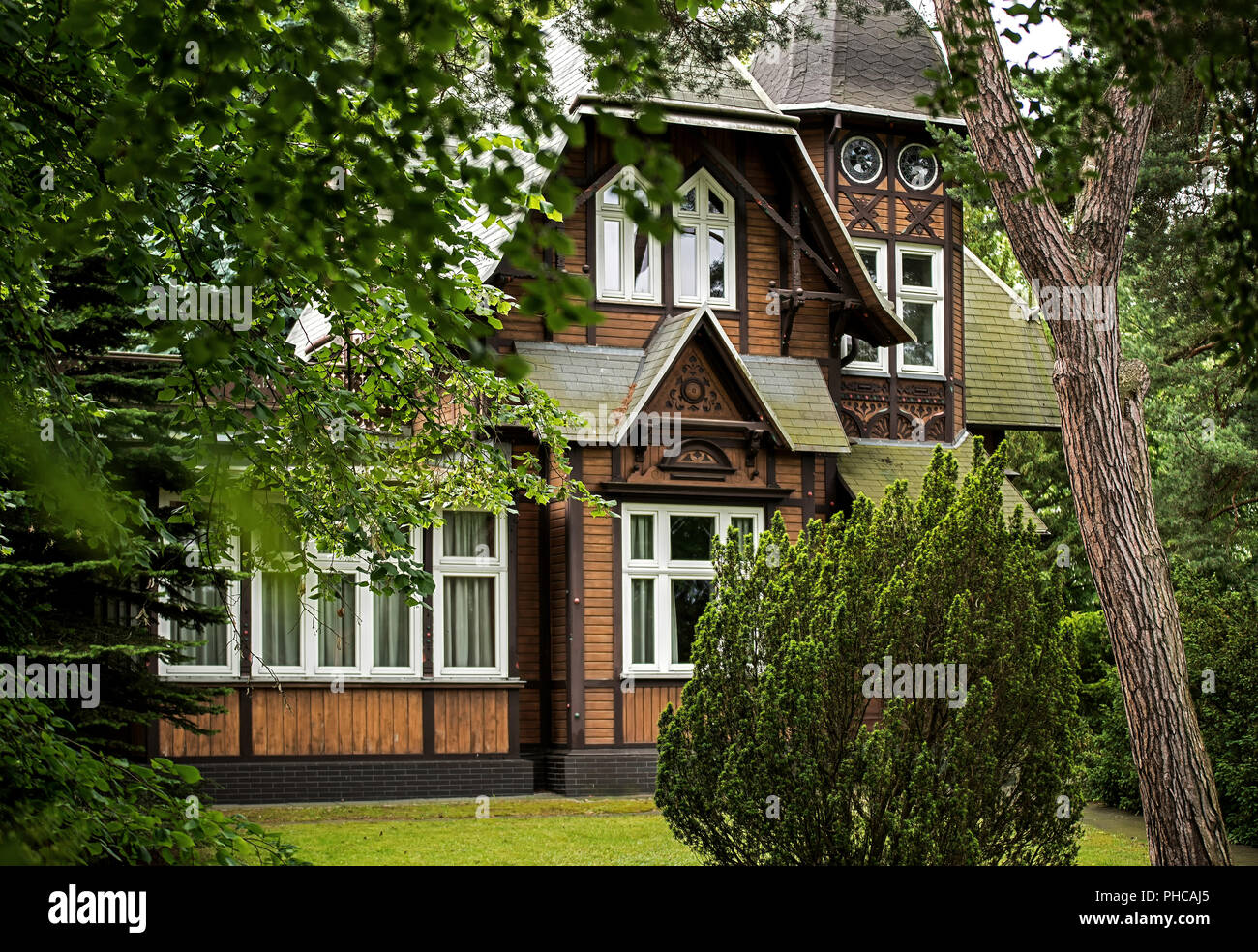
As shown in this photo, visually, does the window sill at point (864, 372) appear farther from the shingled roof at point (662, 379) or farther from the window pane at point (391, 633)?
the window pane at point (391, 633)

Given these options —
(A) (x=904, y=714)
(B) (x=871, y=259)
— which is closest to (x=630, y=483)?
(B) (x=871, y=259)

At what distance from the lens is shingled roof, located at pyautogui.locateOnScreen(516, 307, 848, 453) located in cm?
1756

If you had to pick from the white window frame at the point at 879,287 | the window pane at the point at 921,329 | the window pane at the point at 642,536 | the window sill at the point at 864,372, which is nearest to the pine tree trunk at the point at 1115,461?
the window pane at the point at 642,536

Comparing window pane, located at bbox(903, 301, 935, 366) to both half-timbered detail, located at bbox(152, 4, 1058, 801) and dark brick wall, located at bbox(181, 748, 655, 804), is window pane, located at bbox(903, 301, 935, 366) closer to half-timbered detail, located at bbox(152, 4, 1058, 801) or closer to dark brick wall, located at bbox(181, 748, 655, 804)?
half-timbered detail, located at bbox(152, 4, 1058, 801)

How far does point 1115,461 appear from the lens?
10.8 meters

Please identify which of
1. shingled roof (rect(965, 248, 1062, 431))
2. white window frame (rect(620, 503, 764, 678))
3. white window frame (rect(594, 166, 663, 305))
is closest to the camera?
white window frame (rect(620, 503, 764, 678))

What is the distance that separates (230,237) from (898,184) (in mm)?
16808

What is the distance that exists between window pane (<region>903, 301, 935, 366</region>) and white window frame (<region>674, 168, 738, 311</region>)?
360 cm

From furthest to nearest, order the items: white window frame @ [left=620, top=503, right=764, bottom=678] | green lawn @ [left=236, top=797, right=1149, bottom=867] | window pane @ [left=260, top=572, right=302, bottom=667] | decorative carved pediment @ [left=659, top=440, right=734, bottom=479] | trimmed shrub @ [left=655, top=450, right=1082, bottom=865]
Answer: decorative carved pediment @ [left=659, top=440, right=734, bottom=479] < white window frame @ [left=620, top=503, right=764, bottom=678] < window pane @ [left=260, top=572, right=302, bottom=667] < green lawn @ [left=236, top=797, right=1149, bottom=867] < trimmed shrub @ [left=655, top=450, right=1082, bottom=865]

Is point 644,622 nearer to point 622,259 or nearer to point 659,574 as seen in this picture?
point 659,574

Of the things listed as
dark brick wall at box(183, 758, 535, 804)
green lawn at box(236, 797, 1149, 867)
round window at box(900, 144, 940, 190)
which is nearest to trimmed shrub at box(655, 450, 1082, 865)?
green lawn at box(236, 797, 1149, 867)

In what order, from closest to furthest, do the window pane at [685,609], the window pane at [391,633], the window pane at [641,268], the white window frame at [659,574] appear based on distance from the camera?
1. the window pane at [391,633]
2. the white window frame at [659,574]
3. the window pane at [685,609]
4. the window pane at [641,268]

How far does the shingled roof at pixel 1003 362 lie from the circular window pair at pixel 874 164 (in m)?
2.71

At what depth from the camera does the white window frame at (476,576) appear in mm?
17219
